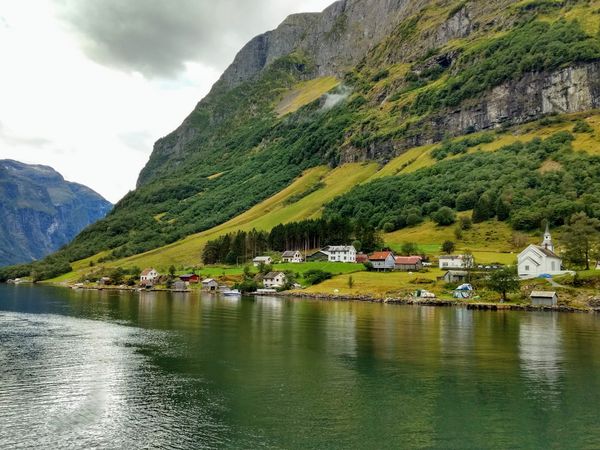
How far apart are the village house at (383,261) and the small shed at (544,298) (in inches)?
1884

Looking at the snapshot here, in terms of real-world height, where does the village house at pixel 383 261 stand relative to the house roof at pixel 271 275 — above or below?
above

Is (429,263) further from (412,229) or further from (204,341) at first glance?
(204,341)

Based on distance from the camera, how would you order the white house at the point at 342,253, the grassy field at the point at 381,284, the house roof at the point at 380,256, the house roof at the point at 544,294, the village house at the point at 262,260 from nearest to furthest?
the house roof at the point at 544,294 < the grassy field at the point at 381,284 < the house roof at the point at 380,256 < the white house at the point at 342,253 < the village house at the point at 262,260

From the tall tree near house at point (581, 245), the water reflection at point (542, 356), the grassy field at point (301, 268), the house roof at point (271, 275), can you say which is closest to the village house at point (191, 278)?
the grassy field at point (301, 268)

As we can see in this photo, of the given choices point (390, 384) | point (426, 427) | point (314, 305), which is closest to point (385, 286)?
point (314, 305)

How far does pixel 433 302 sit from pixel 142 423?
93297 millimetres

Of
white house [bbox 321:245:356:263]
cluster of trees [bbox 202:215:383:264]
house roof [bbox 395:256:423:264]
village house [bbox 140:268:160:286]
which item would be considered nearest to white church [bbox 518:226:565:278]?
house roof [bbox 395:256:423:264]

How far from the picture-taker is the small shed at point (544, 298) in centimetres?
10788

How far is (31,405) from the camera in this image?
3494cm

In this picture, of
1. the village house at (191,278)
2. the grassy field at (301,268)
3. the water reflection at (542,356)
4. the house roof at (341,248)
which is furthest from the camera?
the village house at (191,278)

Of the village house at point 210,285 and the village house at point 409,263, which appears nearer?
the village house at point 409,263

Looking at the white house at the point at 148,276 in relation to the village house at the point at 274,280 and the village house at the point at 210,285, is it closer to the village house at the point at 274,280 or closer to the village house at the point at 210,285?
the village house at the point at 210,285

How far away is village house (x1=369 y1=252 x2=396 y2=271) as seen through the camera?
154325 mm

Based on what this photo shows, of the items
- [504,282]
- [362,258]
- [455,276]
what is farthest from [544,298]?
[362,258]
